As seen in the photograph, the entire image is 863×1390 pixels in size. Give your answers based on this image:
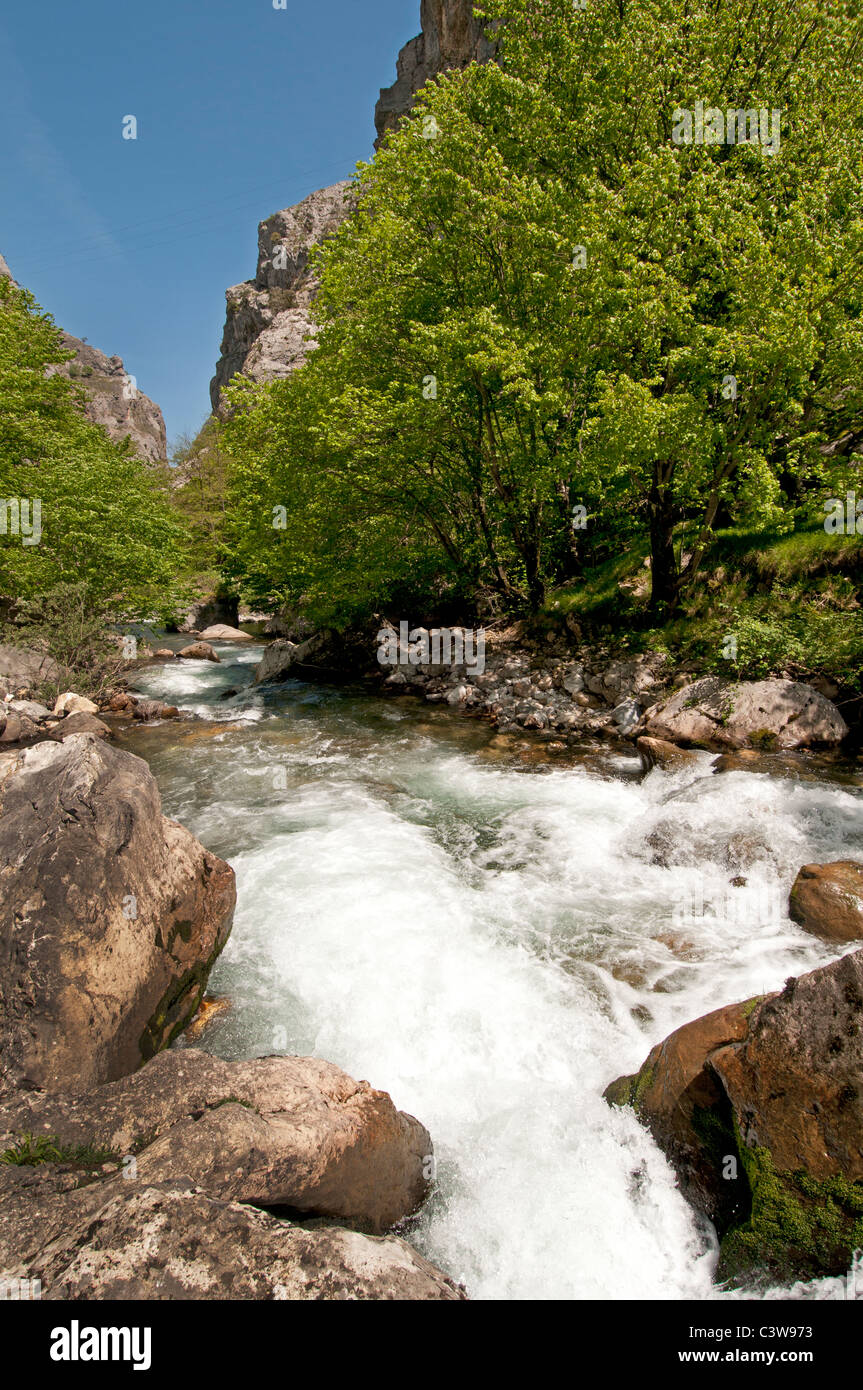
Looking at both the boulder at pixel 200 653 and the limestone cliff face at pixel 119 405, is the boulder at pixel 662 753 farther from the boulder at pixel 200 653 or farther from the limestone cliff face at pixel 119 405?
the limestone cliff face at pixel 119 405

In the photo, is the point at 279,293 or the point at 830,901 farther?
the point at 279,293

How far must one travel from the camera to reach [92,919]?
14.0 ft

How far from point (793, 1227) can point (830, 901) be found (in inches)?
141

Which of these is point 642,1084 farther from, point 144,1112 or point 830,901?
point 144,1112

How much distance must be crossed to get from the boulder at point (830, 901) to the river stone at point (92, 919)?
229 inches

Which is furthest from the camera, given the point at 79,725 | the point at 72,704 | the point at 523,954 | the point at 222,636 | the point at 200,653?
the point at 222,636

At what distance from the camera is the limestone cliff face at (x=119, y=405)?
103625 mm

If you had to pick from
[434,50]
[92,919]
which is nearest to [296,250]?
[434,50]

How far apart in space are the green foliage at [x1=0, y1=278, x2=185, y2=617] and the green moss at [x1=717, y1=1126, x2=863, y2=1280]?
1893cm

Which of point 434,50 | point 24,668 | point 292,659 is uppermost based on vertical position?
point 434,50

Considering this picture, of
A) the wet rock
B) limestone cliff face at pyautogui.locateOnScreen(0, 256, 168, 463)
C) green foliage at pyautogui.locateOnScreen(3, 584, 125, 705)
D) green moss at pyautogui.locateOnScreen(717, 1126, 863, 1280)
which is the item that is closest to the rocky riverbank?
green moss at pyautogui.locateOnScreen(717, 1126, 863, 1280)

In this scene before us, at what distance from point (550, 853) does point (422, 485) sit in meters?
12.4
